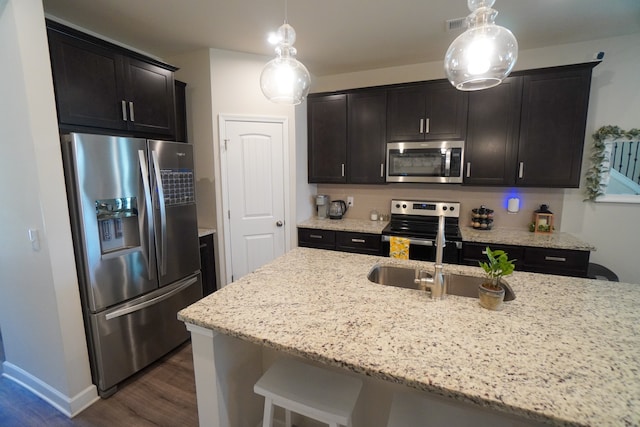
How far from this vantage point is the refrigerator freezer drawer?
1932 millimetres

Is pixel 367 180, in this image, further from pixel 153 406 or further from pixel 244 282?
pixel 153 406

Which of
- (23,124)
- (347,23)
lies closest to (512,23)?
(347,23)

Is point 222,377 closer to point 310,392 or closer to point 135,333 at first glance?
point 310,392

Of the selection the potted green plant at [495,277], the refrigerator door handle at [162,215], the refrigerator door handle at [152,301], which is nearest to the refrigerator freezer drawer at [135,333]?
the refrigerator door handle at [152,301]

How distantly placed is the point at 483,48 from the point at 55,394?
10.2ft

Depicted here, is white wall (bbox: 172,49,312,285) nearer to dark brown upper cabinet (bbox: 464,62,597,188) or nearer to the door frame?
the door frame

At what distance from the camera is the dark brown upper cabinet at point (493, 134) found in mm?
2746

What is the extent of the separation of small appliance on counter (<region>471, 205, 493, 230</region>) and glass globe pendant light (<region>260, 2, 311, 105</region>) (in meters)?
A: 2.45

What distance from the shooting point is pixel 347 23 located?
92.3 inches

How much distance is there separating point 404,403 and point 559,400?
51cm

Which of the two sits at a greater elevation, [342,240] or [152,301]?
[342,240]

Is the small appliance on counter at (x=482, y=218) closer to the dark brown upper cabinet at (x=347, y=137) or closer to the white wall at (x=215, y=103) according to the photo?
the dark brown upper cabinet at (x=347, y=137)

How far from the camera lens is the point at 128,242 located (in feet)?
6.68

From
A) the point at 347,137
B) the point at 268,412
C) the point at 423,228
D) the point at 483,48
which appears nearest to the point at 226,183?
the point at 347,137
